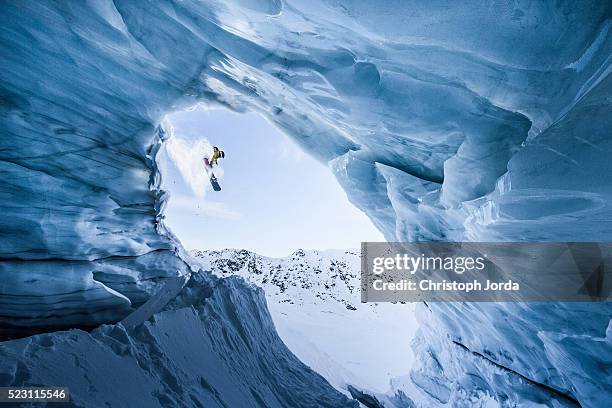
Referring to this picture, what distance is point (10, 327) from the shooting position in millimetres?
5887

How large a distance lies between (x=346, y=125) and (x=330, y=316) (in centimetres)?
1598

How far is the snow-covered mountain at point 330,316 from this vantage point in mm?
11485

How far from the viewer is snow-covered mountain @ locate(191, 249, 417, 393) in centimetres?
1149

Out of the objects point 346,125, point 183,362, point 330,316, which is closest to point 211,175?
point 346,125

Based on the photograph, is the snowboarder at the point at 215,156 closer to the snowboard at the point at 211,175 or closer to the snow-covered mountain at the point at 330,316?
the snowboard at the point at 211,175

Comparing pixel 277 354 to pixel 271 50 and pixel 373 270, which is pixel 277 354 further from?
pixel 271 50

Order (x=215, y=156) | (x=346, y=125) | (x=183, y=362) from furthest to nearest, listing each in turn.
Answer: (x=215, y=156), (x=346, y=125), (x=183, y=362)

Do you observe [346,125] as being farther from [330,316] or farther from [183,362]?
[330,316]

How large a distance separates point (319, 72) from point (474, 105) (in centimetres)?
199

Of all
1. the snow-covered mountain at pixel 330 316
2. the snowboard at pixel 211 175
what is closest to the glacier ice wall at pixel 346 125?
the snowboard at pixel 211 175

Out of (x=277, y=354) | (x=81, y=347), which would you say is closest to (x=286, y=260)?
(x=277, y=354)

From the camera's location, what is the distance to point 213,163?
1030cm

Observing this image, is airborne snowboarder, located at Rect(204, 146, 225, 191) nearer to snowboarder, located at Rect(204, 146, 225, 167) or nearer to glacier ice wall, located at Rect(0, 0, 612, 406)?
snowboarder, located at Rect(204, 146, 225, 167)

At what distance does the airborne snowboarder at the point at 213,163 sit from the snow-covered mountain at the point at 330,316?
2899 mm
